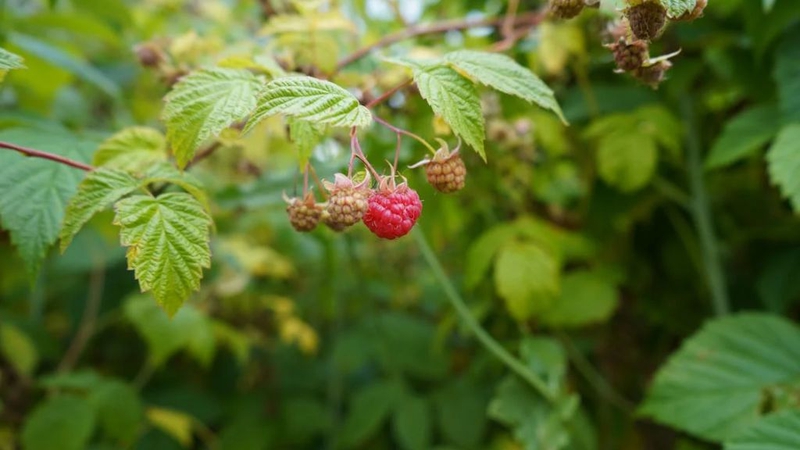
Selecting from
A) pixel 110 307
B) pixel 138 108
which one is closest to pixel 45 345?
pixel 110 307

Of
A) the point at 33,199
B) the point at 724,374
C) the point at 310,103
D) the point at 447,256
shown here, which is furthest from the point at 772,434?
the point at 447,256

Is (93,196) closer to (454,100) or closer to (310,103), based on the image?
(310,103)

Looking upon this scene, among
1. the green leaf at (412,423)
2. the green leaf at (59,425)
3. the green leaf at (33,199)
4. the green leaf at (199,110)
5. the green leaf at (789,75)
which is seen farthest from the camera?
the green leaf at (412,423)

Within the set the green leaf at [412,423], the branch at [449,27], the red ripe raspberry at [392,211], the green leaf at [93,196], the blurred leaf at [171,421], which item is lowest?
the green leaf at [412,423]

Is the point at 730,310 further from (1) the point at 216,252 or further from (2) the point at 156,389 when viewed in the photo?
(2) the point at 156,389

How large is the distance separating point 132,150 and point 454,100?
435 millimetres

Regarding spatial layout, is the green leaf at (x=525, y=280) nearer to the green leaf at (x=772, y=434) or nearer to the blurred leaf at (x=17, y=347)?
the green leaf at (x=772, y=434)

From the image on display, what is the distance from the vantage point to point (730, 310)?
4.99 feet

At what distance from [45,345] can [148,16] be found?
1108 millimetres

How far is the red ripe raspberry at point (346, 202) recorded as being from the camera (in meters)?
0.63

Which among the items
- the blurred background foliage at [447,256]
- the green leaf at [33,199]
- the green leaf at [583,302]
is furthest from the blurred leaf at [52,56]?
the green leaf at [583,302]

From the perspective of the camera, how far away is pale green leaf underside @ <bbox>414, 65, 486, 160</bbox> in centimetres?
67

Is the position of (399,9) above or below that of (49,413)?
above

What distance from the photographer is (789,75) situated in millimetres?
1144
